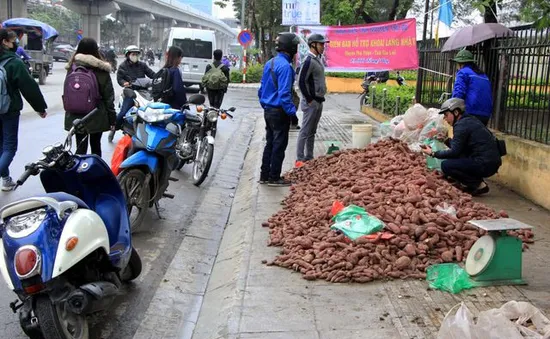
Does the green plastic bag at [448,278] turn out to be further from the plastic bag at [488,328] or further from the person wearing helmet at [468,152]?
the person wearing helmet at [468,152]

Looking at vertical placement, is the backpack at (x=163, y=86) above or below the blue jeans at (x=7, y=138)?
above

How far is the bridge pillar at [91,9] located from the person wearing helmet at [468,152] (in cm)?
5326

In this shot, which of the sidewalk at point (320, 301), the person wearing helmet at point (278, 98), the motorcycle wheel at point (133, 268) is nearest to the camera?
the sidewalk at point (320, 301)

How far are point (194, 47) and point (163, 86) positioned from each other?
56.0 ft

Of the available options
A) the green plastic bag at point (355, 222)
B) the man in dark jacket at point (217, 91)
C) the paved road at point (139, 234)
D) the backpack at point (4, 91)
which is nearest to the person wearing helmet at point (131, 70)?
the paved road at point (139, 234)

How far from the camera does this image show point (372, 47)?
488 inches

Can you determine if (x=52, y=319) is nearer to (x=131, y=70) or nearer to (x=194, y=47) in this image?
(x=131, y=70)

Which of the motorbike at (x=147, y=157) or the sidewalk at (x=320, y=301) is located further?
the motorbike at (x=147, y=157)

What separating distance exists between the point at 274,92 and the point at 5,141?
330cm

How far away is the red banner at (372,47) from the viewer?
11.9 m

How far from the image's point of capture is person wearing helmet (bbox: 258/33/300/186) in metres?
7.30

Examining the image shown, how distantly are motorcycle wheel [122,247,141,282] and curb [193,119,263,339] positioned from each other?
59 centimetres

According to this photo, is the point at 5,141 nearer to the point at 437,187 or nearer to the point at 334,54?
the point at 437,187

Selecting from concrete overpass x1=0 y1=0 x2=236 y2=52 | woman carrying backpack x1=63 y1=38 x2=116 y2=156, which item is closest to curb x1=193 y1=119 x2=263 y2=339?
woman carrying backpack x1=63 y1=38 x2=116 y2=156
